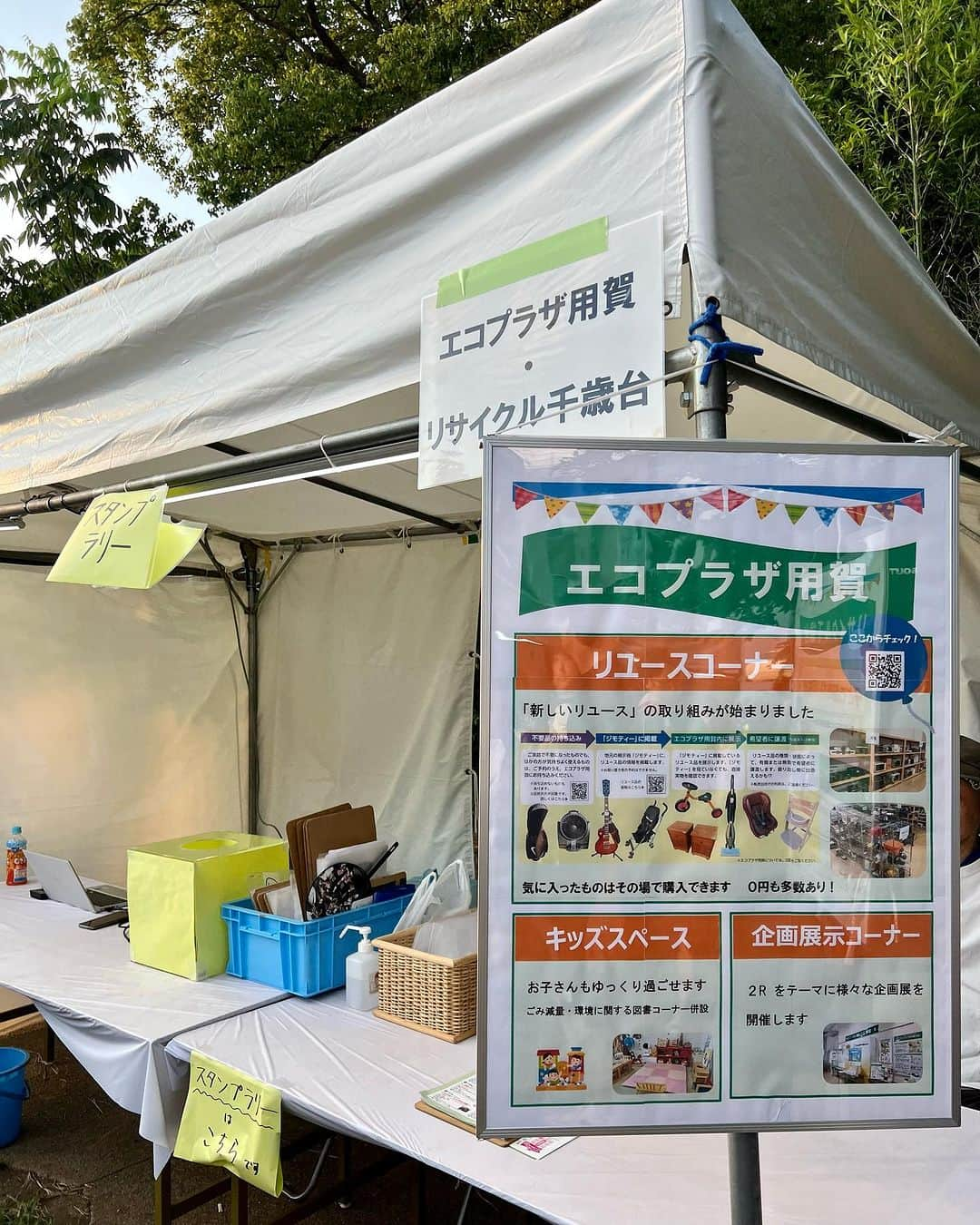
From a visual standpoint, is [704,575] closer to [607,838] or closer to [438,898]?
[607,838]

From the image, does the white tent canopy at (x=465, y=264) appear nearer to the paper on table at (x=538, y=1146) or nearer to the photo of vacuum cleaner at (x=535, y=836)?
the photo of vacuum cleaner at (x=535, y=836)

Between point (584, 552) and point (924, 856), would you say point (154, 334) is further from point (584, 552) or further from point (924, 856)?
point (924, 856)

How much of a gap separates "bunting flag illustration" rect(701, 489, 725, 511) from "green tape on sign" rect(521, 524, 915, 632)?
0.12 ft

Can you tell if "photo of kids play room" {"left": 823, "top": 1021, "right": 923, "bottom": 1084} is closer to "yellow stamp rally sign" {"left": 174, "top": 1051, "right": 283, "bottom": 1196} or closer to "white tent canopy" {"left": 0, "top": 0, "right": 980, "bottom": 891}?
"white tent canopy" {"left": 0, "top": 0, "right": 980, "bottom": 891}

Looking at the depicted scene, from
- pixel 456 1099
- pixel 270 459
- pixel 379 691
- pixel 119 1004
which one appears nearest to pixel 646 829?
pixel 456 1099

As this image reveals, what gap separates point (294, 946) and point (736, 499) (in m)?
1.65

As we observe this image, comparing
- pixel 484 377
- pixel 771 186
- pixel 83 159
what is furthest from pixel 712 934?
pixel 83 159

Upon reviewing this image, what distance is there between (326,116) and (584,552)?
7.84m

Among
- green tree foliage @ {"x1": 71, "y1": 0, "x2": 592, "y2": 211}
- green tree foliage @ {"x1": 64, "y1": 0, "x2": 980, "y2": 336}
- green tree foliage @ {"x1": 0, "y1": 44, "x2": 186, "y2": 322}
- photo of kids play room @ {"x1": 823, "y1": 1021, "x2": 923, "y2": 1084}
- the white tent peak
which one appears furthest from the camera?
green tree foliage @ {"x1": 0, "y1": 44, "x2": 186, "y2": 322}

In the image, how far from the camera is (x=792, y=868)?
974mm

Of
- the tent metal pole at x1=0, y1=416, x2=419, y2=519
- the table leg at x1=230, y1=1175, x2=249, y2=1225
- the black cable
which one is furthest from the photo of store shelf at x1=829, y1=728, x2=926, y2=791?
the black cable

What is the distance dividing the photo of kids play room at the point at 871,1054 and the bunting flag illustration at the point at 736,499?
0.54 metres

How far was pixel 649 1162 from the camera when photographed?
4.80 ft

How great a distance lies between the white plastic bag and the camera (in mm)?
2256
